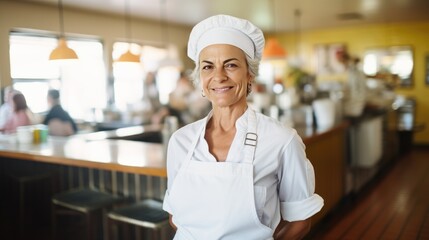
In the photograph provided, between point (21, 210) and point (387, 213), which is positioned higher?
point (21, 210)

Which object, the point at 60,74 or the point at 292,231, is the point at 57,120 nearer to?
the point at 60,74

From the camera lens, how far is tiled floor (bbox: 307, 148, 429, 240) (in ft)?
12.4

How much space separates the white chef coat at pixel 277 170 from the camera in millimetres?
1300

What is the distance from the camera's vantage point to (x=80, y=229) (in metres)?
3.82

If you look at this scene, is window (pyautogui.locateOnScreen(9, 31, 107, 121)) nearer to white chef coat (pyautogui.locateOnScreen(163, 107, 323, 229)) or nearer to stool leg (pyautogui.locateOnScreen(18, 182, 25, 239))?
stool leg (pyautogui.locateOnScreen(18, 182, 25, 239))

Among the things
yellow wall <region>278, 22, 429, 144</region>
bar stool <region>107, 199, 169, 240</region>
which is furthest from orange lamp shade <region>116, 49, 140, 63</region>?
yellow wall <region>278, 22, 429, 144</region>

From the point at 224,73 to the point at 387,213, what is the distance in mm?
3734

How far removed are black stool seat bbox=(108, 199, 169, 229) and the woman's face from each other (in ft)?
4.18

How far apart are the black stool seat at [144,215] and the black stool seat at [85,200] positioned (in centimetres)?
27

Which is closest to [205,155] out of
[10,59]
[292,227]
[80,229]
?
[292,227]

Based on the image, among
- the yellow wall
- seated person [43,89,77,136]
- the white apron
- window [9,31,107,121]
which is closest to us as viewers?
the white apron

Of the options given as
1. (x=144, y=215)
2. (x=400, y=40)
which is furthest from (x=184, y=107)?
(x=400, y=40)

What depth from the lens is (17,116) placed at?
4332 mm

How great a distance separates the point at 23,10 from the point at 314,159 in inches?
189
